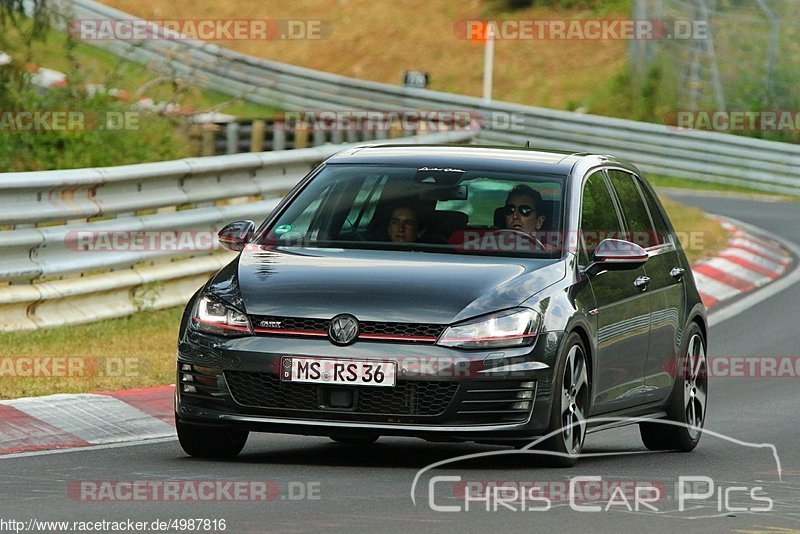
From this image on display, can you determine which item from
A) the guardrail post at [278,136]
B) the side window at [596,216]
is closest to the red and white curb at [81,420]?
the side window at [596,216]

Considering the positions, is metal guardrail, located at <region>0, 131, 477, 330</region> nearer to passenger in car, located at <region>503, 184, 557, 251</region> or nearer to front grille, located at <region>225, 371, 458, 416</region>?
passenger in car, located at <region>503, 184, 557, 251</region>

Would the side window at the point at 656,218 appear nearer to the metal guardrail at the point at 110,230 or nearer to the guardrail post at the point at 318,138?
the metal guardrail at the point at 110,230

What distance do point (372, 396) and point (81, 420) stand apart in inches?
85.6

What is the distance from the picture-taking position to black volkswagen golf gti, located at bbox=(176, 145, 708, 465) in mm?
8195

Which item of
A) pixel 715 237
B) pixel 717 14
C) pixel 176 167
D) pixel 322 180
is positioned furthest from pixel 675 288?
Answer: pixel 717 14

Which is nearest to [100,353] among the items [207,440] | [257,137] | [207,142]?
[207,440]

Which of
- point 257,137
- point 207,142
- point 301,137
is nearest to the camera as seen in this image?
point 207,142

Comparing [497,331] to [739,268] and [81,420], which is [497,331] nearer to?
[81,420]

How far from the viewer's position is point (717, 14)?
37.1 m

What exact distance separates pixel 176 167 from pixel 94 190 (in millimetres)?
1101

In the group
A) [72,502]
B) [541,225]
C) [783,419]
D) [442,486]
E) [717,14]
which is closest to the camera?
[72,502]

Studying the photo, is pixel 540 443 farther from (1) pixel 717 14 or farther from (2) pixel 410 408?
(1) pixel 717 14

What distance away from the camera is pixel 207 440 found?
8.71 m

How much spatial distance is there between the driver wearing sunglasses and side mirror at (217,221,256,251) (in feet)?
4.19
